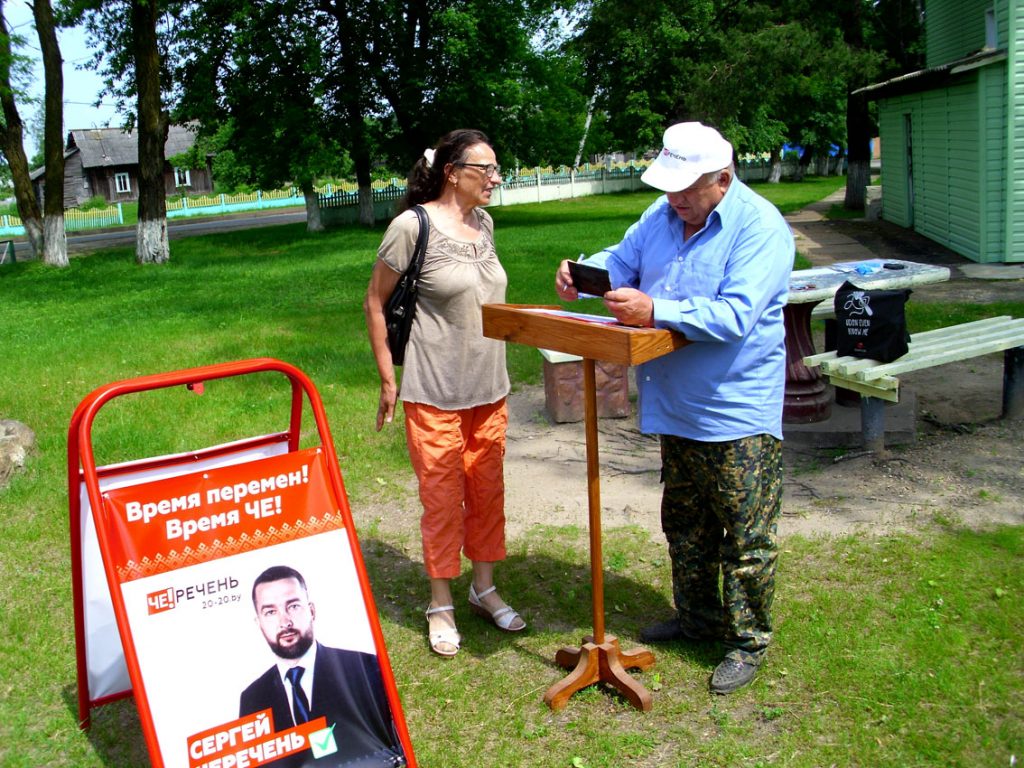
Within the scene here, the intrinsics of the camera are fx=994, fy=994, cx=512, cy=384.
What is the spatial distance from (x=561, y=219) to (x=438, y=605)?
2700 centimetres

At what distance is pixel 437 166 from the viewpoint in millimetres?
3889

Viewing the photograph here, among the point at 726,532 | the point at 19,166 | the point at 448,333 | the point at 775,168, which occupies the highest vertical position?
the point at 19,166

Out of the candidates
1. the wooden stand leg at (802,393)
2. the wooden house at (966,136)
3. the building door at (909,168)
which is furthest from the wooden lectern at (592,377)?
the building door at (909,168)

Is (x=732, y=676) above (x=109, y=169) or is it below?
below

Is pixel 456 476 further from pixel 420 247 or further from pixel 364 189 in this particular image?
pixel 364 189

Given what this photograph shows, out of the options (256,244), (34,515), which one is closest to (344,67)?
(256,244)

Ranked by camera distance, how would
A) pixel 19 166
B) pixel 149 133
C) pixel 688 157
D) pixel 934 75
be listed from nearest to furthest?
1. pixel 688 157
2. pixel 934 75
3. pixel 149 133
4. pixel 19 166

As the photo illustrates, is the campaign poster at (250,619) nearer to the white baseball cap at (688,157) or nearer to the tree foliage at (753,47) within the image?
the white baseball cap at (688,157)

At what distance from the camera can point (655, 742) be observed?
11.1ft

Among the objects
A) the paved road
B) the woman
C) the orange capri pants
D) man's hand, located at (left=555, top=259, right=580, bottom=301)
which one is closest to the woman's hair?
the woman

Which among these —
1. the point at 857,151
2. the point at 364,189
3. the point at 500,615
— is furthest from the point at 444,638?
the point at 364,189

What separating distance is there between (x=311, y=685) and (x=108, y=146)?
71.1 metres

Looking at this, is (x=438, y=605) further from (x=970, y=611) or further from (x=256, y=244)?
(x=256, y=244)

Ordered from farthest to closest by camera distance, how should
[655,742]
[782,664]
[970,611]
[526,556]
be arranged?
[526,556]
[970,611]
[782,664]
[655,742]
